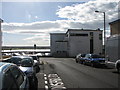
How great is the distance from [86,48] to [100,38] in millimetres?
5658

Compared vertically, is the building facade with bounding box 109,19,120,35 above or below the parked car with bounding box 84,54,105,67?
above

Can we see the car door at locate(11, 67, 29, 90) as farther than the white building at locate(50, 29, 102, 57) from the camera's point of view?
No

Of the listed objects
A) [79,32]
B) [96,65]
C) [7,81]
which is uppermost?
[79,32]

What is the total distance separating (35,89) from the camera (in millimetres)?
8148

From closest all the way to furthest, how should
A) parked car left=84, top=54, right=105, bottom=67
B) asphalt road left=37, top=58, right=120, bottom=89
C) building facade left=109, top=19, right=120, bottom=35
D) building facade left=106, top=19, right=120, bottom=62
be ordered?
asphalt road left=37, top=58, right=120, bottom=89, building facade left=106, top=19, right=120, bottom=62, parked car left=84, top=54, right=105, bottom=67, building facade left=109, top=19, right=120, bottom=35

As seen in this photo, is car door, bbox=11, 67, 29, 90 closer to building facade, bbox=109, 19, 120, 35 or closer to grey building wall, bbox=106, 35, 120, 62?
grey building wall, bbox=106, 35, 120, 62

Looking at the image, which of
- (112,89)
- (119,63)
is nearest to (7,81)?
(112,89)

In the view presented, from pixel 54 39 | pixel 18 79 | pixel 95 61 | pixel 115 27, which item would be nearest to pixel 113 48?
pixel 95 61

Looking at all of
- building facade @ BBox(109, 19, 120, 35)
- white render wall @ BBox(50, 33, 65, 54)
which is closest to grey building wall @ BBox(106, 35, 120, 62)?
building facade @ BBox(109, 19, 120, 35)

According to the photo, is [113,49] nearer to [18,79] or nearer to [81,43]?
[18,79]

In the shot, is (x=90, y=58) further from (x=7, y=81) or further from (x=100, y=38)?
(x=100, y=38)

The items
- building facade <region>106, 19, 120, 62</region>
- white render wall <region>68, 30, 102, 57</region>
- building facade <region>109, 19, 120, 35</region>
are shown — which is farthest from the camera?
white render wall <region>68, 30, 102, 57</region>

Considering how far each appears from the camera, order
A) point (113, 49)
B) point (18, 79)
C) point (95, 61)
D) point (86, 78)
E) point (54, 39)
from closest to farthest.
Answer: point (18, 79)
point (86, 78)
point (95, 61)
point (113, 49)
point (54, 39)

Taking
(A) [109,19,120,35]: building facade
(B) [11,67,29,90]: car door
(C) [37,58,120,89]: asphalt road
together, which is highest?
(A) [109,19,120,35]: building facade
